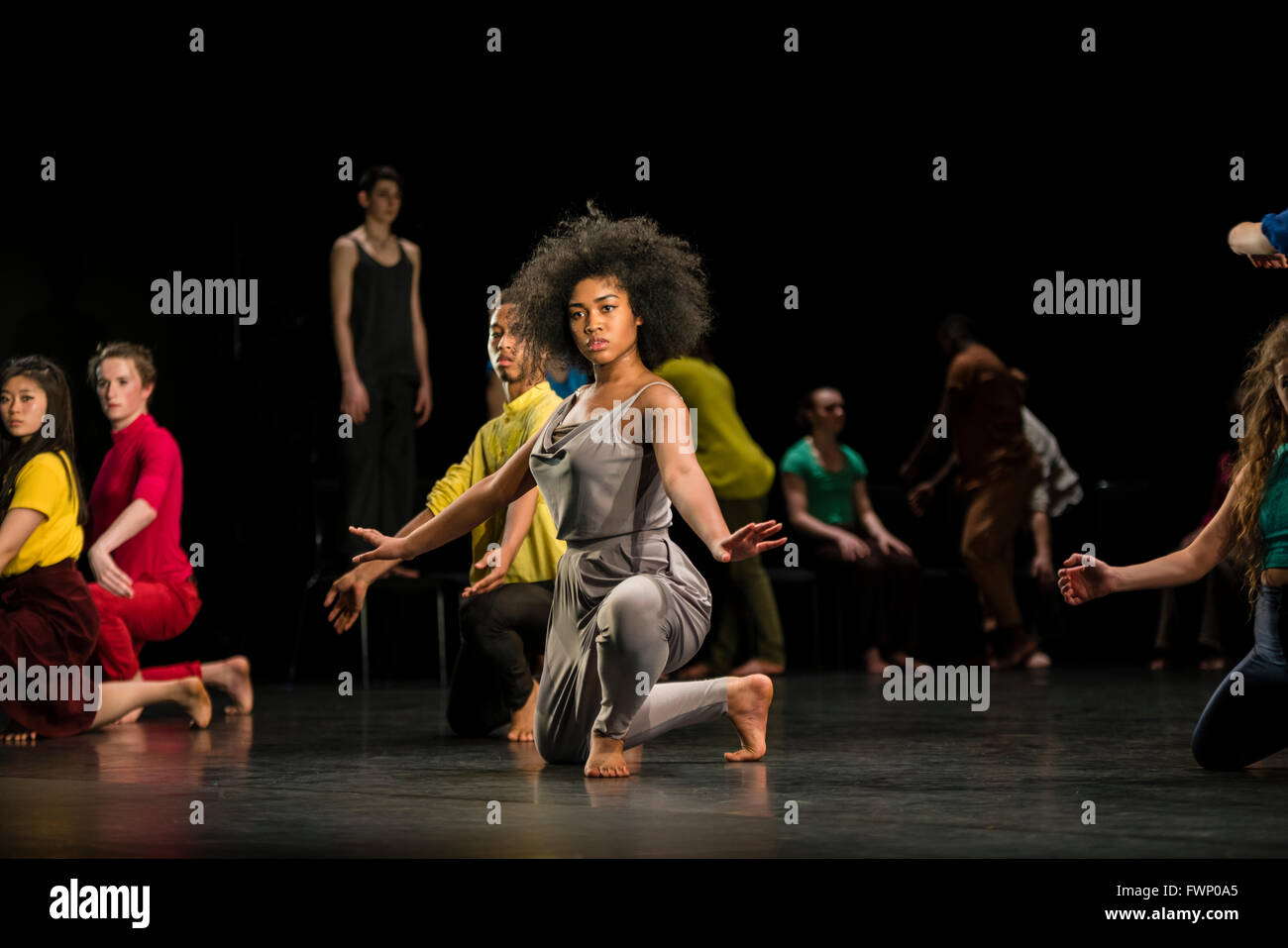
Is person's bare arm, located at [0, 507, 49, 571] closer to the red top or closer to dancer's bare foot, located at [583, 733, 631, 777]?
the red top

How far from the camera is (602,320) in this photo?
3.87 m

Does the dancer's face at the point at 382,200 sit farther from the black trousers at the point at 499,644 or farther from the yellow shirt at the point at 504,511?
the black trousers at the point at 499,644

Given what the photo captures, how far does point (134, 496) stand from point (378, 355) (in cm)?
172

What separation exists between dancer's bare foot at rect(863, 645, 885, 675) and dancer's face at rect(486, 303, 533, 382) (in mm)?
3019

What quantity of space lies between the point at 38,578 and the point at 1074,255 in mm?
5049

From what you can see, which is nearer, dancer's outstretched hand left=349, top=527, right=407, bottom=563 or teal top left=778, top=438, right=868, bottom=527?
dancer's outstretched hand left=349, top=527, right=407, bottom=563

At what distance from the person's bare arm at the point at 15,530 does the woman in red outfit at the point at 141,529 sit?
18.5 inches

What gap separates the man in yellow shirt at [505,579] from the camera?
14.7 ft

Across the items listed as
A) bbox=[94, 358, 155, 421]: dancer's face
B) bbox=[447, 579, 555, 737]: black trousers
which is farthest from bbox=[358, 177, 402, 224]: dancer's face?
bbox=[447, 579, 555, 737]: black trousers

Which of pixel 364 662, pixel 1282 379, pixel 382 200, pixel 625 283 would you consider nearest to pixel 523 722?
pixel 625 283

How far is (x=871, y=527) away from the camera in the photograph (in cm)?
732

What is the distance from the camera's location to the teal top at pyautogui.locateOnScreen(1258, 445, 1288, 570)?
3.66m

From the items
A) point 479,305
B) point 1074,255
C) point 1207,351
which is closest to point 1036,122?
point 1074,255
